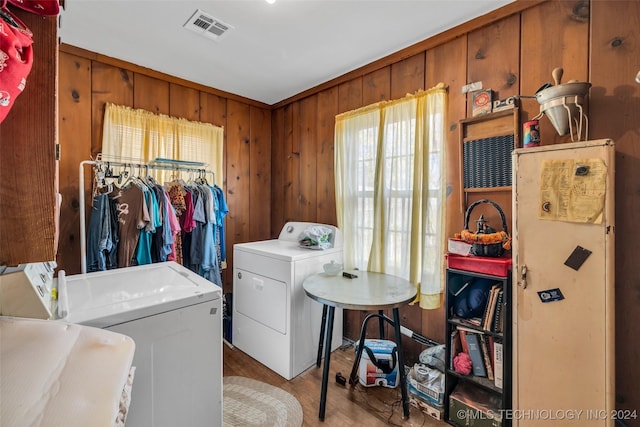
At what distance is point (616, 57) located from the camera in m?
1.46

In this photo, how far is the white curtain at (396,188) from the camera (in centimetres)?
210

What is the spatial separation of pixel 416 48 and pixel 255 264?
2.07 meters

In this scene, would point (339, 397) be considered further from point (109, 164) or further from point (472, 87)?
point (109, 164)

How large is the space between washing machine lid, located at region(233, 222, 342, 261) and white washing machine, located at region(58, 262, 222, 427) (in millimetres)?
834

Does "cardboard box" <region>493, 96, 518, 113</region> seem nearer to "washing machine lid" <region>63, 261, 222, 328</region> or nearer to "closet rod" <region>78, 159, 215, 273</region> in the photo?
"washing machine lid" <region>63, 261, 222, 328</region>

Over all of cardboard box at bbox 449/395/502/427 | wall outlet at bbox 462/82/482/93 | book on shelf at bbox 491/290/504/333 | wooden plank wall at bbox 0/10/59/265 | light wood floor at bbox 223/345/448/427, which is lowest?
light wood floor at bbox 223/345/448/427

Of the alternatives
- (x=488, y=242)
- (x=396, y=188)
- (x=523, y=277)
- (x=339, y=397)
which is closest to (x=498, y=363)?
(x=523, y=277)

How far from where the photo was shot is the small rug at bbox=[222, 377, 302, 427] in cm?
175

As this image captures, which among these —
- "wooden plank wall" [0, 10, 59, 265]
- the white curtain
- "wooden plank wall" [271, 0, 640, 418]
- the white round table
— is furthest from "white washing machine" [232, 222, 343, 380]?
"wooden plank wall" [0, 10, 59, 265]

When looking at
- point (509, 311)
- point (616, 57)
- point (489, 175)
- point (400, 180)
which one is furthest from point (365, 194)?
point (616, 57)

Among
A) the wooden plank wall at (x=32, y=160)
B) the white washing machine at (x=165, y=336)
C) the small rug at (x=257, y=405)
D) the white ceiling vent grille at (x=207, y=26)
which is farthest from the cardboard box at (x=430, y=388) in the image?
the white ceiling vent grille at (x=207, y=26)

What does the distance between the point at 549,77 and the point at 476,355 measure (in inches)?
64.5

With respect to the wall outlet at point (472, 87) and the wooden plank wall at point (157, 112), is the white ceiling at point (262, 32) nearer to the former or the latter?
the wooden plank wall at point (157, 112)

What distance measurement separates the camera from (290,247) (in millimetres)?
2586
